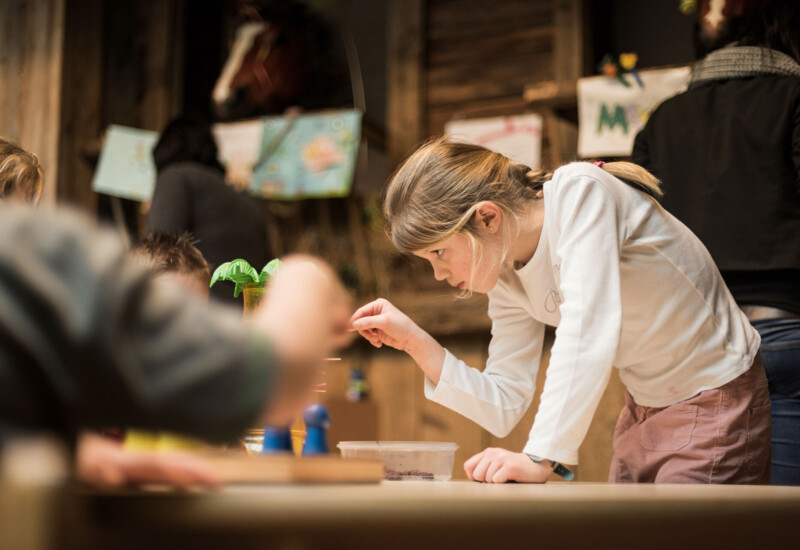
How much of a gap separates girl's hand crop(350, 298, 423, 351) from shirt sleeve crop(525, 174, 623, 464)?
13.2 inches

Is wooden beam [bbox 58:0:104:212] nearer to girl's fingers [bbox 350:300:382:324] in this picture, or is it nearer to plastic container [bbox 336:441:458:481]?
girl's fingers [bbox 350:300:382:324]

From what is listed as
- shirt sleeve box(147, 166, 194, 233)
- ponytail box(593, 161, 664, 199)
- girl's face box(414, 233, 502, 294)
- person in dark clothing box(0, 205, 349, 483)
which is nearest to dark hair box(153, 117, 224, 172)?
shirt sleeve box(147, 166, 194, 233)

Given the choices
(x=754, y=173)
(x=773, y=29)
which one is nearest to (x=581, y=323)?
(x=754, y=173)

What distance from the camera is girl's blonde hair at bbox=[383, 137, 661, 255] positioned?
1.61 m

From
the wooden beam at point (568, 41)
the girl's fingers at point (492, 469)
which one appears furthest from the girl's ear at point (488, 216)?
the wooden beam at point (568, 41)

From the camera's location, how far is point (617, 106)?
2.90 m

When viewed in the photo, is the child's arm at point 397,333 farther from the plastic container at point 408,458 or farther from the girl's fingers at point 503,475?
the girl's fingers at point 503,475

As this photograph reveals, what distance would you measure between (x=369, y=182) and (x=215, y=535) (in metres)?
3.61

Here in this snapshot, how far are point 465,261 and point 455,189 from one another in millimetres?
132

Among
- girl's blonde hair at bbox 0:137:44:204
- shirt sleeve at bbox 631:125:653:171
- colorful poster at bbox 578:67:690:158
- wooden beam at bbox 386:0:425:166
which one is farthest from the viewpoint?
wooden beam at bbox 386:0:425:166

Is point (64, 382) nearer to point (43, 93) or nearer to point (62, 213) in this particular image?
point (62, 213)

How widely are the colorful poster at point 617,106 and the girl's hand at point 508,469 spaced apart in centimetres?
180

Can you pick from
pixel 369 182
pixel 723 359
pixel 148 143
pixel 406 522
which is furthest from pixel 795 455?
pixel 148 143

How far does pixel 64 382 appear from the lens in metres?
0.54
